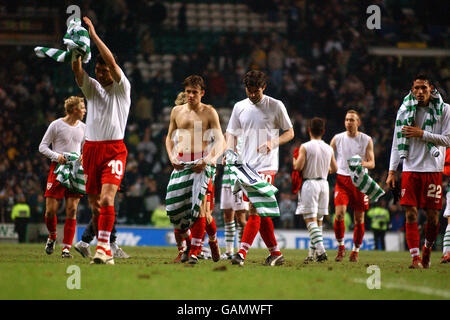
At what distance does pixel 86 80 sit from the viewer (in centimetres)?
885

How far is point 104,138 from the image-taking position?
8867 mm

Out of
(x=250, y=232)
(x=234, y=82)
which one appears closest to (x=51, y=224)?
(x=250, y=232)

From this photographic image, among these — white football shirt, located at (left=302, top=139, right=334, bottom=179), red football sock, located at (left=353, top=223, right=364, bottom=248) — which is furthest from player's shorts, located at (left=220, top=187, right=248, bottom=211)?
red football sock, located at (left=353, top=223, right=364, bottom=248)

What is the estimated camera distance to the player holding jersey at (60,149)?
1163 cm

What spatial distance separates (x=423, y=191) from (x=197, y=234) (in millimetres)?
2978

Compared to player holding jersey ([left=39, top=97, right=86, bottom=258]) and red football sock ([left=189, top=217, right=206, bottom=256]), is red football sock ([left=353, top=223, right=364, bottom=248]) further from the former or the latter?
player holding jersey ([left=39, top=97, right=86, bottom=258])

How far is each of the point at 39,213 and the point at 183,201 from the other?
472 inches

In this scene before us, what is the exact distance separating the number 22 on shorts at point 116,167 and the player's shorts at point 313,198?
3778 mm

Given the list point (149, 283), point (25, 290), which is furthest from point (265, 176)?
point (25, 290)

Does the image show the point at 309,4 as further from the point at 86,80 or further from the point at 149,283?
the point at 149,283

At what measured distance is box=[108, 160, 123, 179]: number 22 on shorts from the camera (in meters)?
8.73

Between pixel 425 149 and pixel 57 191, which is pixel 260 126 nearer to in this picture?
pixel 425 149

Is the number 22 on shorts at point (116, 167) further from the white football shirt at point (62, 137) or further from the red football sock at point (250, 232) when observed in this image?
the white football shirt at point (62, 137)

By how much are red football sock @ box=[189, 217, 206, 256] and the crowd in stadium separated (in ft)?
36.9
